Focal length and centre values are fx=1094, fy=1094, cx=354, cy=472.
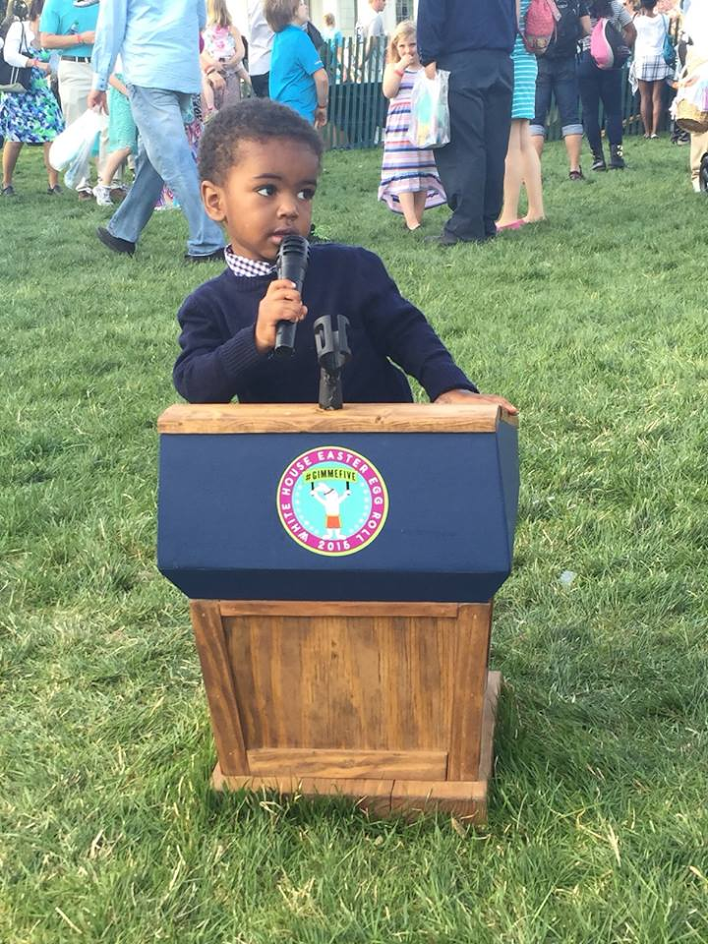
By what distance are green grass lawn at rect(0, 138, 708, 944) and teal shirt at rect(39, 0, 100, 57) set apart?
5.79 m

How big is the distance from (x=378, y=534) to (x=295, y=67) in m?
7.08

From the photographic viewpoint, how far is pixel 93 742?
2410 millimetres

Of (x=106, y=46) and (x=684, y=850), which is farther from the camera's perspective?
(x=106, y=46)

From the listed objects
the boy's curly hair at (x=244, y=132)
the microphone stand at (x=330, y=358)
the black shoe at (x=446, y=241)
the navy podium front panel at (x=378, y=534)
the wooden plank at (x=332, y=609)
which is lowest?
the black shoe at (x=446, y=241)

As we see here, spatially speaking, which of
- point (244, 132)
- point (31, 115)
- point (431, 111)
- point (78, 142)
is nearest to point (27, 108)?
point (31, 115)

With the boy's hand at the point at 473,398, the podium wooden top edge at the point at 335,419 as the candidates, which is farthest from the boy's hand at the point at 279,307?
the boy's hand at the point at 473,398

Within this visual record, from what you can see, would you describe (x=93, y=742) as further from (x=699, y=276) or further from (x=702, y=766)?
(x=699, y=276)

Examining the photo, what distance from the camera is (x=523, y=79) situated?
7773 millimetres

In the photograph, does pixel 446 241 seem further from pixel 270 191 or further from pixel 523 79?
pixel 270 191

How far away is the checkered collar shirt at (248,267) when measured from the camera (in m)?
2.23

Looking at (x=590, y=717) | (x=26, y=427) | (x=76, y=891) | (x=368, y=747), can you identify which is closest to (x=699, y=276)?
(x=26, y=427)

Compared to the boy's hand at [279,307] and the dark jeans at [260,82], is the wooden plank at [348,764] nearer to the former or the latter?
the boy's hand at [279,307]

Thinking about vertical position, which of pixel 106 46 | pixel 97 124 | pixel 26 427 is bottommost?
pixel 26 427

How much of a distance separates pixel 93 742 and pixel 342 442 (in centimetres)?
104
